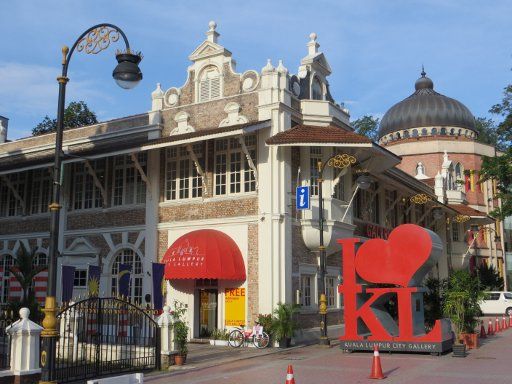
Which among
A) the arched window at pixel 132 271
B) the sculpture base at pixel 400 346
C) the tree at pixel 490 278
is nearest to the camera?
the sculpture base at pixel 400 346

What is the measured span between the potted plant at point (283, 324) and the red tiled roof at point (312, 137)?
18.2ft

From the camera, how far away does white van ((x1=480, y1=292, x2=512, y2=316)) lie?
38.8 metres

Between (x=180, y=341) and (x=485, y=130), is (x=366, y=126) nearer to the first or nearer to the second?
(x=485, y=130)

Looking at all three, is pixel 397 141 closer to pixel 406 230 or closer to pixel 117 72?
pixel 406 230

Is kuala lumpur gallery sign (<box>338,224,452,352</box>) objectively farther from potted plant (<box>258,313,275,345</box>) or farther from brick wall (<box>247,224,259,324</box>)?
brick wall (<box>247,224,259,324</box>)

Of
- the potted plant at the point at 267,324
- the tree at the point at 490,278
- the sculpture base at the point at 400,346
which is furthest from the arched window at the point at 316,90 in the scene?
the tree at the point at 490,278

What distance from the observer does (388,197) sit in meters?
32.1

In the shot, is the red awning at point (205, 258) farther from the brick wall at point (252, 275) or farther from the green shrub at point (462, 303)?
the green shrub at point (462, 303)

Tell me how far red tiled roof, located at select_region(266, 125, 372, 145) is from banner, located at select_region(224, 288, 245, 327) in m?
5.51

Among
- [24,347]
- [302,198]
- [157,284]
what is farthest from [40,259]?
[24,347]

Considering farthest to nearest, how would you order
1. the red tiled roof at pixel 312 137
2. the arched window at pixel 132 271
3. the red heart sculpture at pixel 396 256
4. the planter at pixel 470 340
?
the arched window at pixel 132 271 < the red tiled roof at pixel 312 137 < the planter at pixel 470 340 < the red heart sculpture at pixel 396 256

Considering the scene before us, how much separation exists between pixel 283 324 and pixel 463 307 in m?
5.72

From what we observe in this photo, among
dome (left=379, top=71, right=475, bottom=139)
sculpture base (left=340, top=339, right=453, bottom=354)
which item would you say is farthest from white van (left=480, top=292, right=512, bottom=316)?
sculpture base (left=340, top=339, right=453, bottom=354)

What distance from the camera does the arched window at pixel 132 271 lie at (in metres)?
24.2
